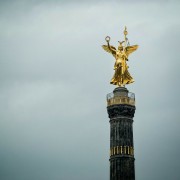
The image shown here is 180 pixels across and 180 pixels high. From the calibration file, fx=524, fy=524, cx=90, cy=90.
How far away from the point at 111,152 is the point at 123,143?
4.93 feet

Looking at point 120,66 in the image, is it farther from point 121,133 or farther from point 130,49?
point 121,133

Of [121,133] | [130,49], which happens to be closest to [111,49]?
[130,49]

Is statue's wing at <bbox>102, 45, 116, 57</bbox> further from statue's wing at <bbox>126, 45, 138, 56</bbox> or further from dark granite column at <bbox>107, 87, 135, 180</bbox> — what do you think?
dark granite column at <bbox>107, 87, 135, 180</bbox>

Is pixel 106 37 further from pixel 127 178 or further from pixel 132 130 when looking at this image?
pixel 127 178

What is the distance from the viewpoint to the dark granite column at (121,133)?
5094 centimetres

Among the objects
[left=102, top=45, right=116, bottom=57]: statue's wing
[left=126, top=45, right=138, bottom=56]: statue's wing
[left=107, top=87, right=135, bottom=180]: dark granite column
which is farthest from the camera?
[left=126, top=45, right=138, bottom=56]: statue's wing

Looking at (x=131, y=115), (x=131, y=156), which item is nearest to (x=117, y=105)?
(x=131, y=115)

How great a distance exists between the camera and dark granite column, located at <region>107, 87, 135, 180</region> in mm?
50938

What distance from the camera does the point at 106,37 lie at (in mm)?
55500

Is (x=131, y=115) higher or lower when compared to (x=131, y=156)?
higher

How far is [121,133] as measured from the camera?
172 feet

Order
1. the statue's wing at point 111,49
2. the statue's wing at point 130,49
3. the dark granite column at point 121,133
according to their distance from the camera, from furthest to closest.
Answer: the statue's wing at point 130,49 < the statue's wing at point 111,49 < the dark granite column at point 121,133

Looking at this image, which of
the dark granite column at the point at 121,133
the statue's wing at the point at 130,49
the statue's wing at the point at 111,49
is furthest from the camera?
the statue's wing at the point at 130,49

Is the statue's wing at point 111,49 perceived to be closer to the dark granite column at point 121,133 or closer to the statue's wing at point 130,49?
the statue's wing at point 130,49
